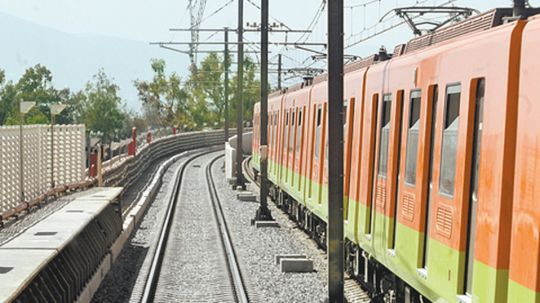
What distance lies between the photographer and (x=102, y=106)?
94.1 metres

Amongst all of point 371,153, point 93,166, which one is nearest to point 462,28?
point 371,153

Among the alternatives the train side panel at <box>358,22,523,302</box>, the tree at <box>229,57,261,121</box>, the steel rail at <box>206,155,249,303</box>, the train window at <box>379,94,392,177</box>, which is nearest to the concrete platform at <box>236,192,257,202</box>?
the steel rail at <box>206,155,249,303</box>

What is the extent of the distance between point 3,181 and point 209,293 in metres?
4.99

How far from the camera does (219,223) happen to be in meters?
22.9

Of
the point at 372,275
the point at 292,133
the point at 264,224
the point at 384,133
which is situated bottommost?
the point at 264,224

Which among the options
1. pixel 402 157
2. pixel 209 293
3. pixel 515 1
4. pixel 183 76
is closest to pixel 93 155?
pixel 209 293

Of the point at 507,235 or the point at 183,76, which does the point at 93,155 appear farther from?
the point at 183,76

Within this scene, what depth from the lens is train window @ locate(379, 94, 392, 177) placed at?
1032 centimetres

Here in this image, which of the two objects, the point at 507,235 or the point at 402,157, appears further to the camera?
the point at 402,157

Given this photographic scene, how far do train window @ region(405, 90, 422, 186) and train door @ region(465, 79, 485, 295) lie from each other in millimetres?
1655

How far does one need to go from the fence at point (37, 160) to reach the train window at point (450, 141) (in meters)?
10.4

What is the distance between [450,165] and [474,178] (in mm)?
559

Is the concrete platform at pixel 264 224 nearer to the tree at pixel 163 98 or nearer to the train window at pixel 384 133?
the train window at pixel 384 133

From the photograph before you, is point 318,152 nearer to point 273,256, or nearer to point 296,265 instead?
point 273,256
